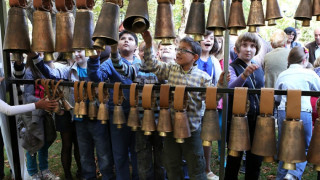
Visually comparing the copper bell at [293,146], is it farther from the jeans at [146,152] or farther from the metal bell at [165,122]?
the jeans at [146,152]

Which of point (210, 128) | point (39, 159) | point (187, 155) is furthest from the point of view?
point (39, 159)

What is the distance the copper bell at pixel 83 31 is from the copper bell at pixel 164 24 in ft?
1.37

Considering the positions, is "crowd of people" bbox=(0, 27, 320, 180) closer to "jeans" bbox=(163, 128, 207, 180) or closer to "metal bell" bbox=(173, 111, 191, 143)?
"jeans" bbox=(163, 128, 207, 180)

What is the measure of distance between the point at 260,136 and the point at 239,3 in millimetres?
826

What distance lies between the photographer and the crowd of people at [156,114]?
8.21ft

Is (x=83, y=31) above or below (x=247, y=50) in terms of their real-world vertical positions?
above

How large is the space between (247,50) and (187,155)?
4.08 ft

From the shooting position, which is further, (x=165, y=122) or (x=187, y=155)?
(x=187, y=155)

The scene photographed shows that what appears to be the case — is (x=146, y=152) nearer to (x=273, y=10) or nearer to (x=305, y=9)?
(x=273, y=10)

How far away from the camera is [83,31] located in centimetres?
180

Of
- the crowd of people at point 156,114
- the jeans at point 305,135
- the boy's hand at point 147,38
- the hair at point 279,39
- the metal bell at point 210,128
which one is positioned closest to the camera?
the metal bell at point 210,128

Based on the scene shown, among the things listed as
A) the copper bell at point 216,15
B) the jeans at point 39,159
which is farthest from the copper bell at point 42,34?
the jeans at point 39,159

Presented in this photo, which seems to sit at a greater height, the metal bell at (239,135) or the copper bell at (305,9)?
the copper bell at (305,9)

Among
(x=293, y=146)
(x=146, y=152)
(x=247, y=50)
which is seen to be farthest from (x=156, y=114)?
(x=293, y=146)
